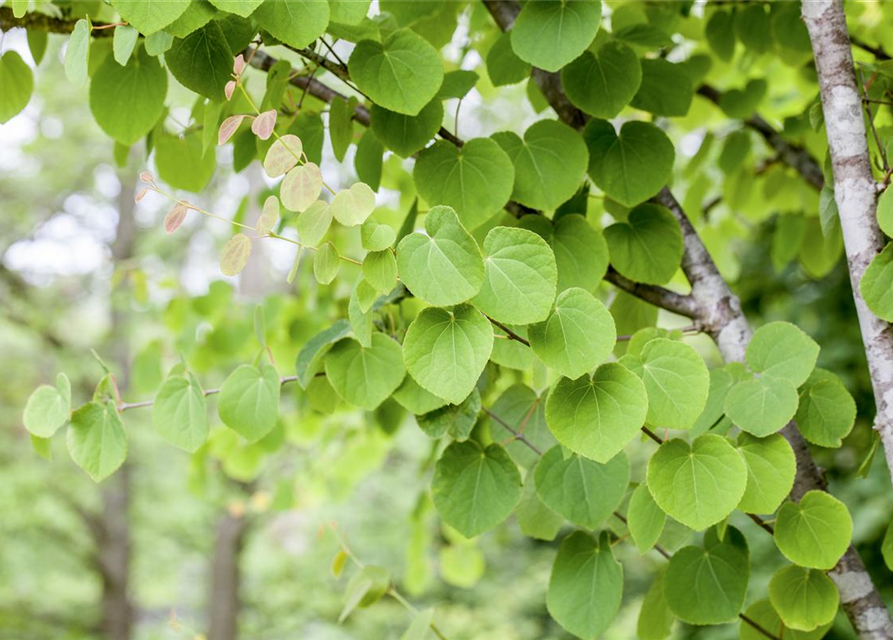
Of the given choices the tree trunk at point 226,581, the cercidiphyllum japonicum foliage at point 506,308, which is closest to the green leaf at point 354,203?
the cercidiphyllum japonicum foliage at point 506,308

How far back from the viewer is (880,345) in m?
0.69

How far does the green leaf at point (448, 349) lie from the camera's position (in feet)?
1.80

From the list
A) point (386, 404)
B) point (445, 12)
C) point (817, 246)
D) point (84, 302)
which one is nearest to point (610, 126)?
point (445, 12)

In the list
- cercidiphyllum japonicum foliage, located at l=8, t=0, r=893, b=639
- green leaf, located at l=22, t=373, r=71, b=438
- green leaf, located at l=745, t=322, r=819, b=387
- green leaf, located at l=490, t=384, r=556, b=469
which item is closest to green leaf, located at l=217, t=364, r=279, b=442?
cercidiphyllum japonicum foliage, located at l=8, t=0, r=893, b=639

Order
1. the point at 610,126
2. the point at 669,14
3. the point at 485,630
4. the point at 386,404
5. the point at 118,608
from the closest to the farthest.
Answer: the point at 610,126 → the point at 386,404 → the point at 669,14 → the point at 118,608 → the point at 485,630

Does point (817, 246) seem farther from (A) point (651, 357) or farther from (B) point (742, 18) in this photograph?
(A) point (651, 357)

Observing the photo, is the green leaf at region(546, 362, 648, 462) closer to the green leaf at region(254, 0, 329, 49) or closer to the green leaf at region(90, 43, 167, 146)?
the green leaf at region(254, 0, 329, 49)

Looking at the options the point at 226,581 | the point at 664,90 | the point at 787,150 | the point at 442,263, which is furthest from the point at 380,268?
the point at 226,581

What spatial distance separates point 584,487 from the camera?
2.35 ft

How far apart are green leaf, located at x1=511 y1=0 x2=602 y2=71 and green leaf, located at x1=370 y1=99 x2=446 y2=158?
100 mm

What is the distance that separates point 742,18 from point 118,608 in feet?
16.8

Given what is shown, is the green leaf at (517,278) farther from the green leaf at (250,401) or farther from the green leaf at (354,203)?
the green leaf at (250,401)

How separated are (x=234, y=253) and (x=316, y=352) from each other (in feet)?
0.65

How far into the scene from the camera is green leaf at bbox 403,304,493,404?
1.80 feet
